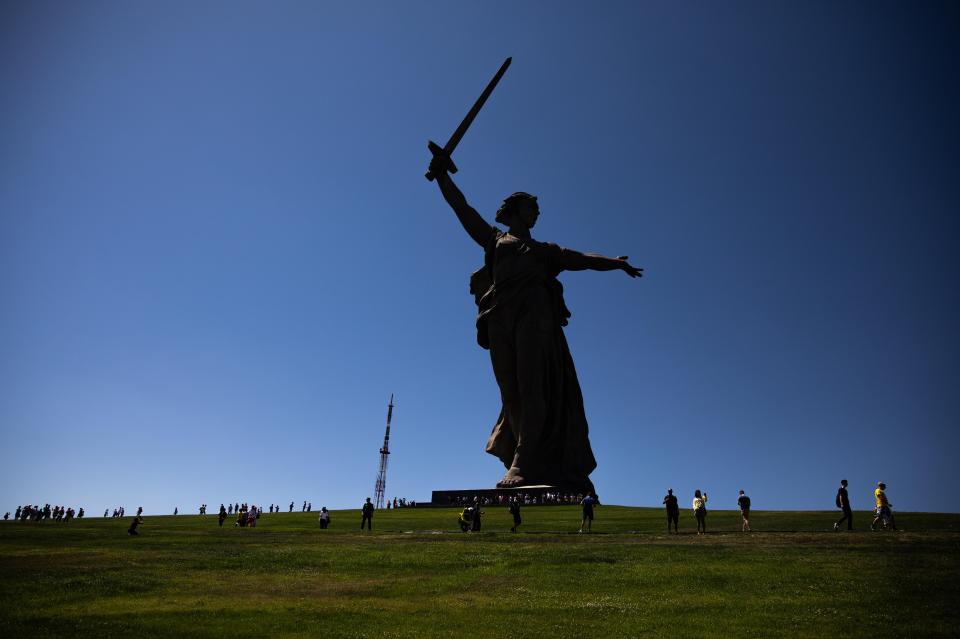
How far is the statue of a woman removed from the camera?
29203 mm

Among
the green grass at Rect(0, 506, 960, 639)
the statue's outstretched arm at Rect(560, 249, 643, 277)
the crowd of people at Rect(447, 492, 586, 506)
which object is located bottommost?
the green grass at Rect(0, 506, 960, 639)

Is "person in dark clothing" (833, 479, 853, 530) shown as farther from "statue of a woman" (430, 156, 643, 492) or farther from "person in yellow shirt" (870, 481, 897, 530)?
"statue of a woman" (430, 156, 643, 492)

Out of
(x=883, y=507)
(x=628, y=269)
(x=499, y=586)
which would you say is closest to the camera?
(x=499, y=586)

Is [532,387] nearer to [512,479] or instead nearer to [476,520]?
[512,479]

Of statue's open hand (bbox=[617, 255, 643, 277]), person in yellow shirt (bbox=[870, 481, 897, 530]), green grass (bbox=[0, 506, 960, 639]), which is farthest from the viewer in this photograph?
statue's open hand (bbox=[617, 255, 643, 277])

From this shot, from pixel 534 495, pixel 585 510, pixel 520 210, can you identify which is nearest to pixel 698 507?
A: pixel 585 510

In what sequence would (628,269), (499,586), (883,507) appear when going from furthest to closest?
(628,269) → (883,507) → (499,586)

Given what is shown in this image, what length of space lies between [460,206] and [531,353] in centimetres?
773

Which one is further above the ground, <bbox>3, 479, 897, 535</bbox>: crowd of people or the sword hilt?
the sword hilt

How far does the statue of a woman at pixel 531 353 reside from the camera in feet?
95.8

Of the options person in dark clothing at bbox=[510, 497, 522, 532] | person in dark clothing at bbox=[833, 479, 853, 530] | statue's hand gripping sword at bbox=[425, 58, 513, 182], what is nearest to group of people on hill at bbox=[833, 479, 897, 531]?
person in dark clothing at bbox=[833, 479, 853, 530]

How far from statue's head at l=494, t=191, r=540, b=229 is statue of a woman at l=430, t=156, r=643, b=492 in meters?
0.04

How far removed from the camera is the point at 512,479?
28484mm

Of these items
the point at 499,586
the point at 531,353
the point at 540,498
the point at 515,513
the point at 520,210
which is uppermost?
the point at 520,210
